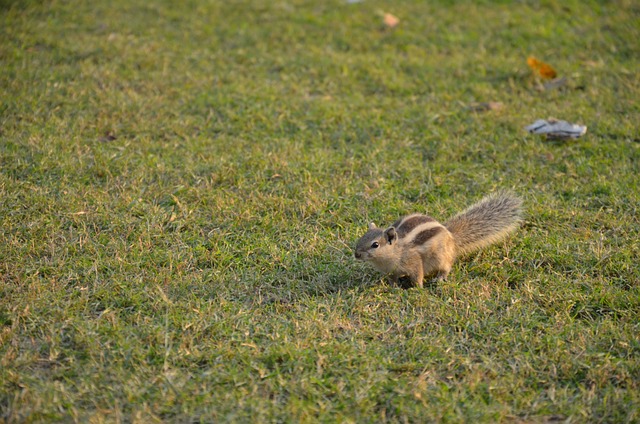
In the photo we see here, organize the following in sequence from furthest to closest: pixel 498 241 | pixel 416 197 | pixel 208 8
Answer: pixel 208 8
pixel 416 197
pixel 498 241

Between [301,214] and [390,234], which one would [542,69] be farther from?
[390,234]

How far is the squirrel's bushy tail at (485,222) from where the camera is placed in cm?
435

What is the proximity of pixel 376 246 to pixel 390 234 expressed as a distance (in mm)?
111

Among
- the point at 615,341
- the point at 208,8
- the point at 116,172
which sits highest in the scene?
the point at 208,8

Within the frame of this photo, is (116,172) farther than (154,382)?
Yes

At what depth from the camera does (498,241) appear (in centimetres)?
452

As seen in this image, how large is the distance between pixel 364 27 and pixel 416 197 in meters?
4.14

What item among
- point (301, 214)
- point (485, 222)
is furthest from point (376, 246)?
point (301, 214)

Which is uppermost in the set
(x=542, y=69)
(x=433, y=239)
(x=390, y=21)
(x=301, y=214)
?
(x=390, y=21)

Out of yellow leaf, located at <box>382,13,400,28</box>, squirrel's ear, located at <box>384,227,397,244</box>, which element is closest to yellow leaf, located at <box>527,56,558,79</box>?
yellow leaf, located at <box>382,13,400,28</box>

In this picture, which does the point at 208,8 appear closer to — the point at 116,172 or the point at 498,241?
the point at 116,172

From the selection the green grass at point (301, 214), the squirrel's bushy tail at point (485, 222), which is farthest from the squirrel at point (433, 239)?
the green grass at point (301, 214)

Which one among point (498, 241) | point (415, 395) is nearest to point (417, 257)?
point (498, 241)

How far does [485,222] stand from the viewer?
4.39 m
